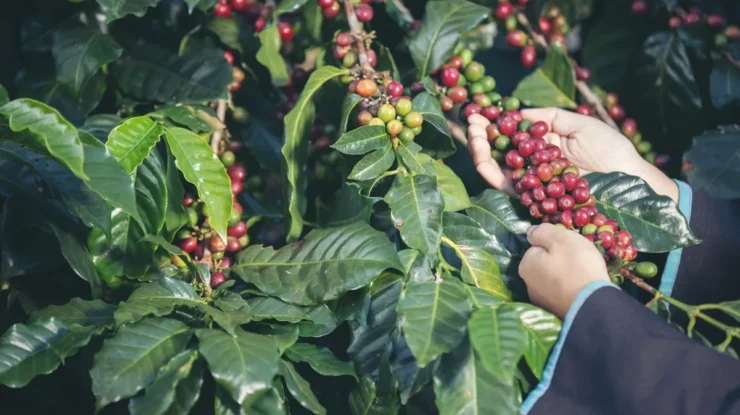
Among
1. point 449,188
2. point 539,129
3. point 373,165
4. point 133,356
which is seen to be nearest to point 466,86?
point 539,129

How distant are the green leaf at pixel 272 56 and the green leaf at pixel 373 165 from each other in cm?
38

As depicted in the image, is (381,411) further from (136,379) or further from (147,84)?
(147,84)

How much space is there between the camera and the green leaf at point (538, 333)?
960 millimetres

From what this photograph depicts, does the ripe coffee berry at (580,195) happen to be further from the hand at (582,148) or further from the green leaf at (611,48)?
the green leaf at (611,48)

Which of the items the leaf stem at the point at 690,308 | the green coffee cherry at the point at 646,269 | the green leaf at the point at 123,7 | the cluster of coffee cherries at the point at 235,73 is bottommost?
the leaf stem at the point at 690,308

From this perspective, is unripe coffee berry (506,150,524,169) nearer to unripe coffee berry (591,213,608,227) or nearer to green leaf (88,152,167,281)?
unripe coffee berry (591,213,608,227)

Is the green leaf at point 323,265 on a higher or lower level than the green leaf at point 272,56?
lower

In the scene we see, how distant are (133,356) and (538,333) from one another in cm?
59

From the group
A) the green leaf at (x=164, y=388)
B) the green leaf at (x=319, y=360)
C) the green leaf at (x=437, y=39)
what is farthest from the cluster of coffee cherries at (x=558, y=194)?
the green leaf at (x=164, y=388)

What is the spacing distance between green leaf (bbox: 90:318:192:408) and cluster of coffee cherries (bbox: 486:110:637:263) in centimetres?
65

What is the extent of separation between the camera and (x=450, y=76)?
4.41 feet

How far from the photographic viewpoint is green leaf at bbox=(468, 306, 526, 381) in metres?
0.83

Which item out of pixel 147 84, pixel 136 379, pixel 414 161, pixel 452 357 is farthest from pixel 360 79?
pixel 136 379

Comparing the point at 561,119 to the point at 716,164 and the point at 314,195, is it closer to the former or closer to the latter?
the point at 716,164
